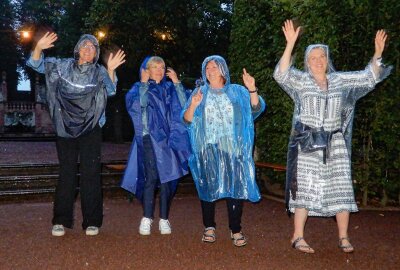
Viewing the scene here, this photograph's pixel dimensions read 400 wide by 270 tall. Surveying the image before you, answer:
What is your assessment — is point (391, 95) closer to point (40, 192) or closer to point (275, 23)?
point (275, 23)

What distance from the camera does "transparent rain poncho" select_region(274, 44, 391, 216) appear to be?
13.5 ft

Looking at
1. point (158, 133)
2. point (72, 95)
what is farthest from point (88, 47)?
point (158, 133)

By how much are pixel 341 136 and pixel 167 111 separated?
1.77 m

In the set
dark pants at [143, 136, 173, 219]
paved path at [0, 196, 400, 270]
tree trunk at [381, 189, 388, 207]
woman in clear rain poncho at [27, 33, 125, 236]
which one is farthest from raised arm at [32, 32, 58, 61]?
tree trunk at [381, 189, 388, 207]

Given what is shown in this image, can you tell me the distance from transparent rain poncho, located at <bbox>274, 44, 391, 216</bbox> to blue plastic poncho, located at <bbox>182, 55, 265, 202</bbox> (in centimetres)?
43

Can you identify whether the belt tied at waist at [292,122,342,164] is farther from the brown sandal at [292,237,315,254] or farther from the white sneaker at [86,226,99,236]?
the white sneaker at [86,226,99,236]

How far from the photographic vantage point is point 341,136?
418 cm

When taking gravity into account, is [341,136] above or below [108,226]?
above

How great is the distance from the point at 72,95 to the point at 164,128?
97cm

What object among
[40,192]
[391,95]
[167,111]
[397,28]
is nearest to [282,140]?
[391,95]

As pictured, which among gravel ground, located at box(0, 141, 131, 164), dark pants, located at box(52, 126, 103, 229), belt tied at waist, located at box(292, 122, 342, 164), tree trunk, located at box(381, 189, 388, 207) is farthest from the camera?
gravel ground, located at box(0, 141, 131, 164)

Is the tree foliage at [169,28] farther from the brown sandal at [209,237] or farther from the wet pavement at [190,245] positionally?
the brown sandal at [209,237]

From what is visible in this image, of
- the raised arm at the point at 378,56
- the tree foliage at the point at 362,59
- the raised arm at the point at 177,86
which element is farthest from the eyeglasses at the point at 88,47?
the tree foliage at the point at 362,59

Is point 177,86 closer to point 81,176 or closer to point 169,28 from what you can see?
point 81,176
